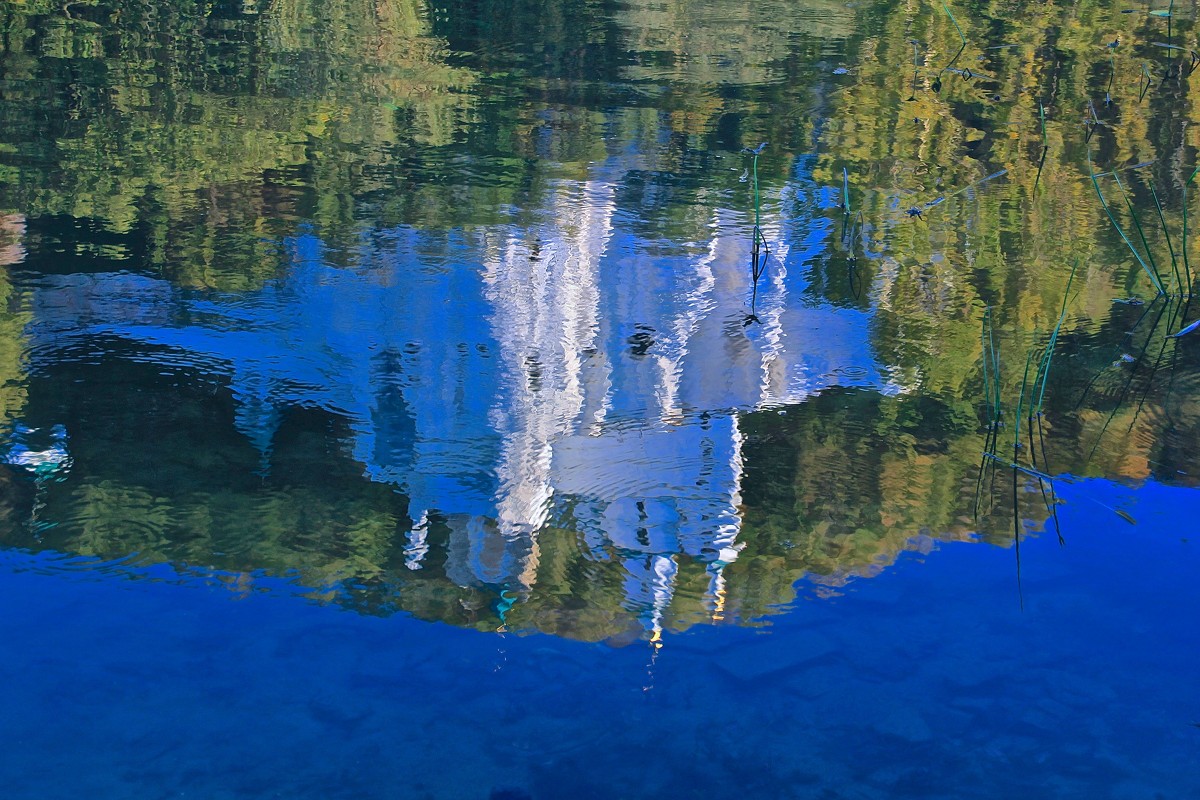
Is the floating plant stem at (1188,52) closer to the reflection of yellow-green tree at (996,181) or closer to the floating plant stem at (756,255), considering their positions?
the reflection of yellow-green tree at (996,181)

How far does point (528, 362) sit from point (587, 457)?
541 mm

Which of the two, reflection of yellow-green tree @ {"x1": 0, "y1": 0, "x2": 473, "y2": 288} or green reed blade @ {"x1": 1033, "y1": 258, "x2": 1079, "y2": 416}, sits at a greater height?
reflection of yellow-green tree @ {"x1": 0, "y1": 0, "x2": 473, "y2": 288}

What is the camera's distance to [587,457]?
9.78 feet

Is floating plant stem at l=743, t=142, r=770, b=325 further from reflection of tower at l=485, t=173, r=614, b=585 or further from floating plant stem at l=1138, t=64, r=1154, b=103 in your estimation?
floating plant stem at l=1138, t=64, r=1154, b=103

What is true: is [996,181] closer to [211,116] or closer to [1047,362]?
[1047,362]

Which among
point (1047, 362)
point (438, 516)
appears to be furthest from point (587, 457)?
point (1047, 362)

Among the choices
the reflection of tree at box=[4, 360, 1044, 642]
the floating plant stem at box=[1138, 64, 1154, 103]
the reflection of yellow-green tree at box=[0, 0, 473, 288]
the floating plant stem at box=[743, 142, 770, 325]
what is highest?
the floating plant stem at box=[1138, 64, 1154, 103]

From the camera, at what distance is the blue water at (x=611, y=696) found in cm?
201

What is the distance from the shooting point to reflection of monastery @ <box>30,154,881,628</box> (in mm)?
2758

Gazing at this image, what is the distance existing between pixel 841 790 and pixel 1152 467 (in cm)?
148

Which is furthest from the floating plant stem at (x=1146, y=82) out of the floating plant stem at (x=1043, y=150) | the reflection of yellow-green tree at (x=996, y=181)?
the floating plant stem at (x=1043, y=150)

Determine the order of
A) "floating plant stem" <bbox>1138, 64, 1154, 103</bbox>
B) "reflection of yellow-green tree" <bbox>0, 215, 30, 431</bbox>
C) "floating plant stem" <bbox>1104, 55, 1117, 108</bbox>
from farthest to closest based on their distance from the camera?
"floating plant stem" <bbox>1138, 64, 1154, 103</bbox> < "floating plant stem" <bbox>1104, 55, 1117, 108</bbox> < "reflection of yellow-green tree" <bbox>0, 215, 30, 431</bbox>

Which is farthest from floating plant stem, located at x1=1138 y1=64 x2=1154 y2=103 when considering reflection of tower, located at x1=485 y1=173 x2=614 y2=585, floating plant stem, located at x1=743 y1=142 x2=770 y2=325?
reflection of tower, located at x1=485 y1=173 x2=614 y2=585

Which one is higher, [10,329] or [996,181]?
[996,181]
